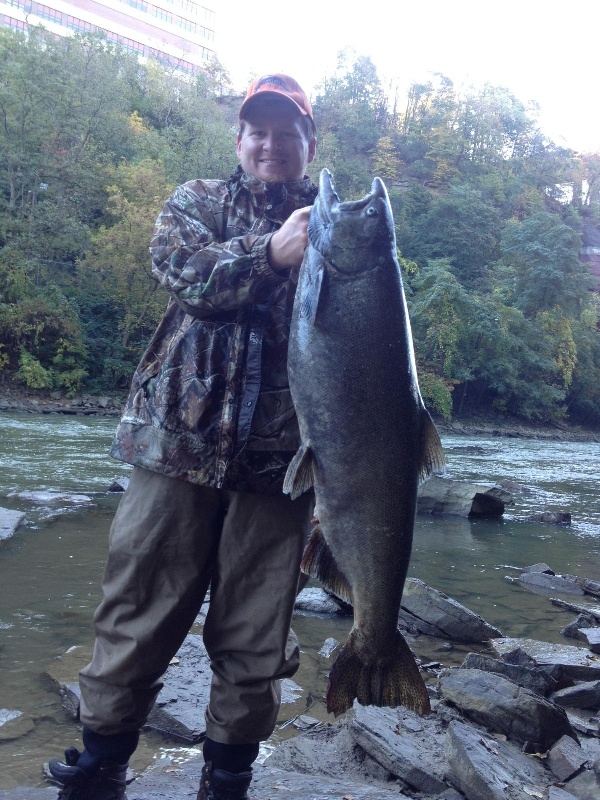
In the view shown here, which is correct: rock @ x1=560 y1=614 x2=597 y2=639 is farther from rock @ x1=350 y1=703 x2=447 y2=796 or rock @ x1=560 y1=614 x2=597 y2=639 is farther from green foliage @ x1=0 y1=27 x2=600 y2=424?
green foliage @ x1=0 y1=27 x2=600 y2=424

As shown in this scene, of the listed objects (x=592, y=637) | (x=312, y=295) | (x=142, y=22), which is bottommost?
(x=592, y=637)

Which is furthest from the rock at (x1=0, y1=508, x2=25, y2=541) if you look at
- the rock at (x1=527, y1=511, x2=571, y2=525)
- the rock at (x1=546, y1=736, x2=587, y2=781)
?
the rock at (x1=527, y1=511, x2=571, y2=525)

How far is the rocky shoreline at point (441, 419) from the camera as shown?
27219 mm

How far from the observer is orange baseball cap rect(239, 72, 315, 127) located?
2504mm

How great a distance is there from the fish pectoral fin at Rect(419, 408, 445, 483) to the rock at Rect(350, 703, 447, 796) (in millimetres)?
1390

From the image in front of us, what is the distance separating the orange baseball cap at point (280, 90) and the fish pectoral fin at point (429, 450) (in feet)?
3.85

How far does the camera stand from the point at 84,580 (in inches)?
215

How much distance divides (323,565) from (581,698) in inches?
103

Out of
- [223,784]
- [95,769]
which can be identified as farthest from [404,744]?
[95,769]

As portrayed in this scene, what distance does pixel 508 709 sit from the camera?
3.42 metres

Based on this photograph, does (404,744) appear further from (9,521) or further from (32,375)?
(32,375)

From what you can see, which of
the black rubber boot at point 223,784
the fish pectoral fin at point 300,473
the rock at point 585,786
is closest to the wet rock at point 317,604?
the rock at point 585,786

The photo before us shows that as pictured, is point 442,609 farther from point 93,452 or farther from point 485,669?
point 93,452

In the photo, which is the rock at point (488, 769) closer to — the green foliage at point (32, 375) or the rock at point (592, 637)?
the rock at point (592, 637)
